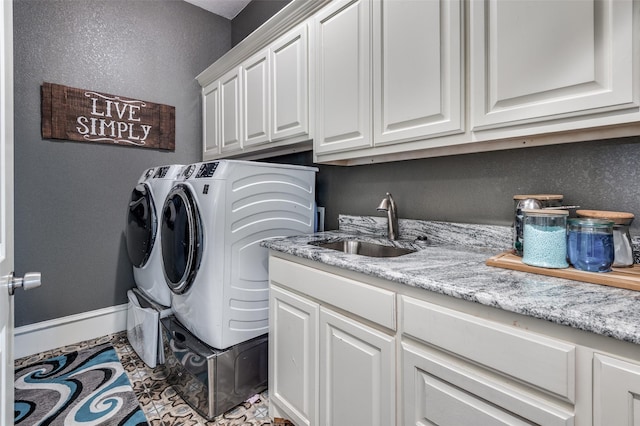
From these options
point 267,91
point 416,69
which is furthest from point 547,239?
point 267,91

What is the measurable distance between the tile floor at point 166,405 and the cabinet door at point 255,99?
5.36 ft

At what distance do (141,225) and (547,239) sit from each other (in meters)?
2.32

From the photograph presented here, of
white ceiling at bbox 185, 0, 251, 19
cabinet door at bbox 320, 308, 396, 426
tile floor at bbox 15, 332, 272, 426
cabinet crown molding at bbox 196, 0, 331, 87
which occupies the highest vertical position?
white ceiling at bbox 185, 0, 251, 19

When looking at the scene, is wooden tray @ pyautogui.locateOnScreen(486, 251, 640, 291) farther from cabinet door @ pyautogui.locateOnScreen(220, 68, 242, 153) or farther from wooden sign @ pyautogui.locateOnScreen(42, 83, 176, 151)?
wooden sign @ pyautogui.locateOnScreen(42, 83, 176, 151)

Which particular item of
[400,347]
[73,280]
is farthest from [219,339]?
[73,280]

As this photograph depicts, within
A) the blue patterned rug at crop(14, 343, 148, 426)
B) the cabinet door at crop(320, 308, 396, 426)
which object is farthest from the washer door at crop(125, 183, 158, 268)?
the cabinet door at crop(320, 308, 396, 426)

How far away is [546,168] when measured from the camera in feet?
4.25

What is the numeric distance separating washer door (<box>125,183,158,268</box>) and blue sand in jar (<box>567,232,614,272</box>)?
2226mm

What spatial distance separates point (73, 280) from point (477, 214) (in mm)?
2878

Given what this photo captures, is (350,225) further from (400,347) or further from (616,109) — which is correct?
(616,109)

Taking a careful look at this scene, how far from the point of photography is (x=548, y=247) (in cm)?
99

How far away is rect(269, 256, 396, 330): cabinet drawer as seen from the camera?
42.1 inches

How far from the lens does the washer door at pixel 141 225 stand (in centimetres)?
217

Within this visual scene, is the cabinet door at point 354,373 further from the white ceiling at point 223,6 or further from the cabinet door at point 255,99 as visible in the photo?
the white ceiling at point 223,6
